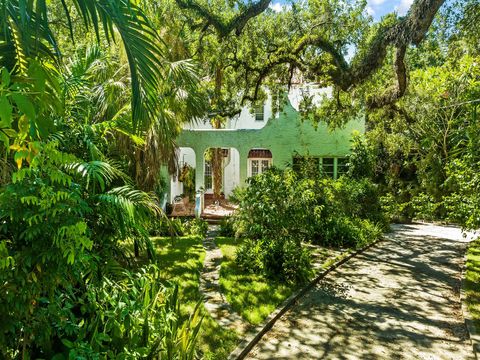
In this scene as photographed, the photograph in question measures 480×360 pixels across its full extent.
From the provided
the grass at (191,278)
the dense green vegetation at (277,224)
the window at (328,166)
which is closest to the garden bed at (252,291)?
the dense green vegetation at (277,224)

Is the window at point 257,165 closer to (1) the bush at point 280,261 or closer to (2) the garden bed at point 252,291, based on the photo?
(2) the garden bed at point 252,291

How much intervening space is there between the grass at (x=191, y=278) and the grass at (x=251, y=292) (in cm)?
62

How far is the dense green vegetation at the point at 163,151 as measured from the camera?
111 inches

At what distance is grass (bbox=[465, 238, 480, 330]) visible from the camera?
22.4 feet

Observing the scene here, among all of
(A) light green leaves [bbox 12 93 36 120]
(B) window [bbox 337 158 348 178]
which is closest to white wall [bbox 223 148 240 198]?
(B) window [bbox 337 158 348 178]

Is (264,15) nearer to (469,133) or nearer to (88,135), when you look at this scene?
(469,133)

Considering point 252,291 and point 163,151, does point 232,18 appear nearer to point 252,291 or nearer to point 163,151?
point 163,151

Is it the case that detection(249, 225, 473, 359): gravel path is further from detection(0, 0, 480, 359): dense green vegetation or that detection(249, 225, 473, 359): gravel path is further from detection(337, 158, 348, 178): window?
detection(337, 158, 348, 178): window

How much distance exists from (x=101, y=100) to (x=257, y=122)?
18.6m

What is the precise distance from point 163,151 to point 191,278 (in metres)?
3.33

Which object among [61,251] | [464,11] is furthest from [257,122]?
[61,251]

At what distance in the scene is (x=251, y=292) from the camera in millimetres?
7609

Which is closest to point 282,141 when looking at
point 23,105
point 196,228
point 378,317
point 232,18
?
point 196,228

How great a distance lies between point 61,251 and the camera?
9.49 ft
